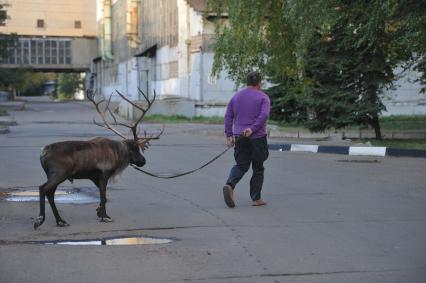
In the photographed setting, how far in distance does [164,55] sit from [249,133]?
126 ft

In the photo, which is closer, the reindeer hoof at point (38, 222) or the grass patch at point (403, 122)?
the reindeer hoof at point (38, 222)

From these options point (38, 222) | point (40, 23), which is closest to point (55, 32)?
point (40, 23)

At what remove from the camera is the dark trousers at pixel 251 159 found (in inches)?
383

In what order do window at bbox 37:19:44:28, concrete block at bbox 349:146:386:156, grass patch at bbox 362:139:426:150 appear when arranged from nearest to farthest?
concrete block at bbox 349:146:386:156 → grass patch at bbox 362:139:426:150 → window at bbox 37:19:44:28

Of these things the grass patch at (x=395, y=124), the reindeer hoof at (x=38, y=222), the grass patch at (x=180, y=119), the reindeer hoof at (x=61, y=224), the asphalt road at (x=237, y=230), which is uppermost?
the grass patch at (x=395, y=124)

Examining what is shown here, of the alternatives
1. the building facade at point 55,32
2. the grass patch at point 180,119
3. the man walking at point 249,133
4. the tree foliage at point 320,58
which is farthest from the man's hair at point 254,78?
the building facade at point 55,32

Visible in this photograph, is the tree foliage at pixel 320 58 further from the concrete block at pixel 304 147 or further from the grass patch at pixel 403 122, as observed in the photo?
the grass patch at pixel 403 122

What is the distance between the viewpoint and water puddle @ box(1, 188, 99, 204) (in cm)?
1033

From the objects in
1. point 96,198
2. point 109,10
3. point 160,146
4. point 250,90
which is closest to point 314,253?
point 250,90

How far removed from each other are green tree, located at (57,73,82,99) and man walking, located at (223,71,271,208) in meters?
95.8

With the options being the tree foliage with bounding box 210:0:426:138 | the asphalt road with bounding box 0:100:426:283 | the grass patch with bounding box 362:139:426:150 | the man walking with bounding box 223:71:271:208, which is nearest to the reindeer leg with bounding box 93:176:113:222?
the asphalt road with bounding box 0:100:426:283

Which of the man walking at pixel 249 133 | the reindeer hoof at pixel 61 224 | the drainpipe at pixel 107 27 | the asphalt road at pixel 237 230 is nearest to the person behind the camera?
the asphalt road at pixel 237 230

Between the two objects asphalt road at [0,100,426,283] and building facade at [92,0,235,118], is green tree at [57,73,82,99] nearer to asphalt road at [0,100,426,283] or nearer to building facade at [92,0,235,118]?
building facade at [92,0,235,118]

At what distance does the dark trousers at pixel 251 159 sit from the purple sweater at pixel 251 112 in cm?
12
